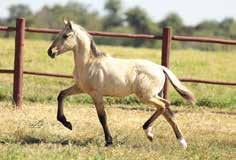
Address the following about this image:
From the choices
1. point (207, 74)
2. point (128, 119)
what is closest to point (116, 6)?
point (207, 74)

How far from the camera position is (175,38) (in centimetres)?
1367

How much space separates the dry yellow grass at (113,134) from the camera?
28.9 feet

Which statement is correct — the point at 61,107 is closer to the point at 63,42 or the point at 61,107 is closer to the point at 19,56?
the point at 63,42

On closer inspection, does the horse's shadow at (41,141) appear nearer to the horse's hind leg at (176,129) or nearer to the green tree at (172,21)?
the horse's hind leg at (176,129)

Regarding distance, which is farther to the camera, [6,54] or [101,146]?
[6,54]

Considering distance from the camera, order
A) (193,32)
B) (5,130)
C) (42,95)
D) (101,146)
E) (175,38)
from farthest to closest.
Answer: (193,32) < (42,95) < (175,38) < (5,130) < (101,146)

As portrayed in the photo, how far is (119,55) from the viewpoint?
22.0 meters

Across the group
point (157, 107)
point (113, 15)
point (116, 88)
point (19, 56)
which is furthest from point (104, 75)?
point (113, 15)

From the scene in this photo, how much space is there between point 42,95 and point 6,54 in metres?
4.11

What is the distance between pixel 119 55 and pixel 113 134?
11432 mm

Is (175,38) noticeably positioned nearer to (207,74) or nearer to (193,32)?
(207,74)

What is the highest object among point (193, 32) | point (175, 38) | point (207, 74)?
point (175, 38)

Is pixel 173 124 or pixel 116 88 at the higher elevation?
pixel 116 88

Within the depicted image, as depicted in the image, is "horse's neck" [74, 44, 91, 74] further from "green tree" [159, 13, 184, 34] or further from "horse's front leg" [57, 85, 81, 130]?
"green tree" [159, 13, 184, 34]
